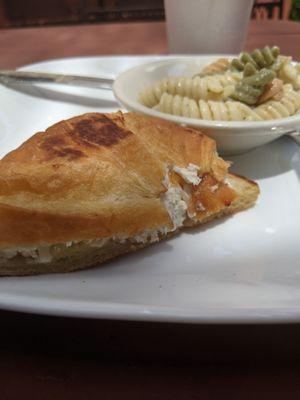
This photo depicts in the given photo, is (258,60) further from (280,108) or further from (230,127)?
(230,127)

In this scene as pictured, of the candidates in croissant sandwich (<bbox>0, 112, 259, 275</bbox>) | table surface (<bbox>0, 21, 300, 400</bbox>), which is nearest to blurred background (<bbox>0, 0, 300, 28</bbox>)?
croissant sandwich (<bbox>0, 112, 259, 275</bbox>)

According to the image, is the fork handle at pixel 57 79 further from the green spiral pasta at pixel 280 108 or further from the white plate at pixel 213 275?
the green spiral pasta at pixel 280 108

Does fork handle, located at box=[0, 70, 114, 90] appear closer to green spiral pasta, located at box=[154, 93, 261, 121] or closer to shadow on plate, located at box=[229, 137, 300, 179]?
green spiral pasta, located at box=[154, 93, 261, 121]

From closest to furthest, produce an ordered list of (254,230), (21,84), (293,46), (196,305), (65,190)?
(196,305)
(65,190)
(254,230)
(21,84)
(293,46)

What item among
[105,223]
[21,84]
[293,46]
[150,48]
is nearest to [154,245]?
[105,223]

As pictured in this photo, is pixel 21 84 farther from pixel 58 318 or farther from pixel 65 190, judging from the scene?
pixel 58 318
